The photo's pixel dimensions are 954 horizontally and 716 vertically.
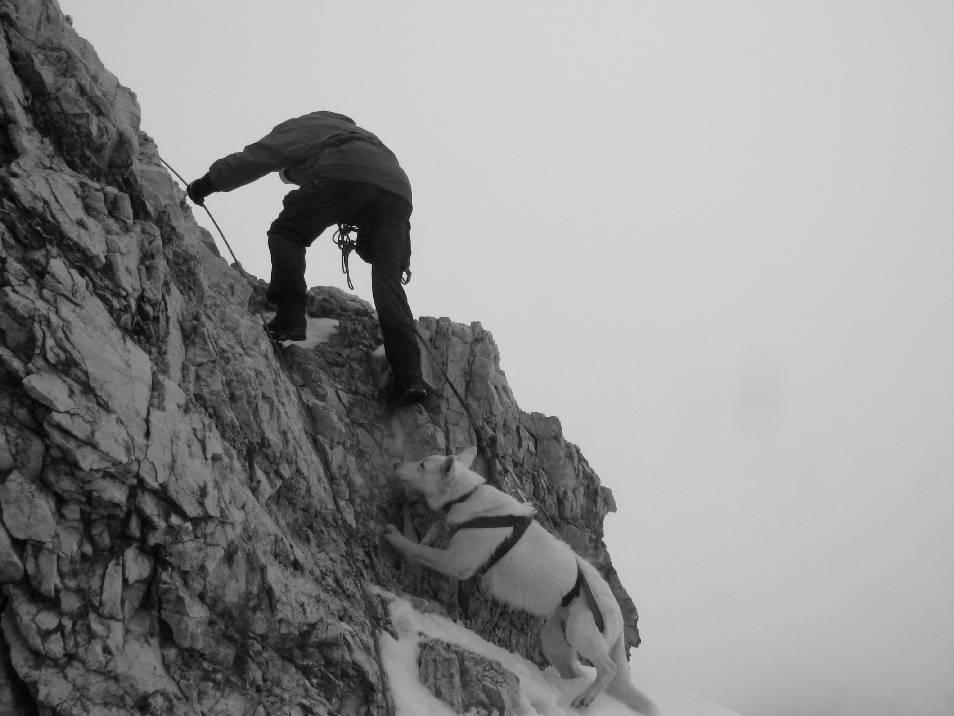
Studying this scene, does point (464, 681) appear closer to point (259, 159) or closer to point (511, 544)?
point (511, 544)

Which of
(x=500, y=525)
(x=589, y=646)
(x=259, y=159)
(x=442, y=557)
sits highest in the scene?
(x=259, y=159)

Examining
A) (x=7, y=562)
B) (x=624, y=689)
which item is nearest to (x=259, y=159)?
(x=7, y=562)

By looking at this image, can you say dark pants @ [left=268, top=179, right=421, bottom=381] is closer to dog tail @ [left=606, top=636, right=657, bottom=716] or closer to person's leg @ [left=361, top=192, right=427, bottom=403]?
person's leg @ [left=361, top=192, right=427, bottom=403]

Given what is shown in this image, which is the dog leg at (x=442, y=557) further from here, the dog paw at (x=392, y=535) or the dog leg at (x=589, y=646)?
the dog leg at (x=589, y=646)

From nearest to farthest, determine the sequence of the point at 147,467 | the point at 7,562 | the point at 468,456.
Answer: the point at 7,562 → the point at 147,467 → the point at 468,456

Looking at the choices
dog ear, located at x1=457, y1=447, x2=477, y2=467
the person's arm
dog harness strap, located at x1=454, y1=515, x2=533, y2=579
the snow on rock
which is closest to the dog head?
dog harness strap, located at x1=454, y1=515, x2=533, y2=579

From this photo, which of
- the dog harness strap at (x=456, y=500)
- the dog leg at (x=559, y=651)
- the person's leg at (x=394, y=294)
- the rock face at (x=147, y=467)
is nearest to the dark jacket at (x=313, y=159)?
the person's leg at (x=394, y=294)

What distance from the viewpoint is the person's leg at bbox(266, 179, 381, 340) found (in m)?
9.23

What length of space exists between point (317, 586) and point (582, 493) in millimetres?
5970

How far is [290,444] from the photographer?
7938mm

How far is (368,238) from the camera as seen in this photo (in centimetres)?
985

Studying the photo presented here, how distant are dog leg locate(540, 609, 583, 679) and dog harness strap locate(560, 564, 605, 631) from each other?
0.55 metres

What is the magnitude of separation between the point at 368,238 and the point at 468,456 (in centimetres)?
307

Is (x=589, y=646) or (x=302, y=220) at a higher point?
(x=302, y=220)
